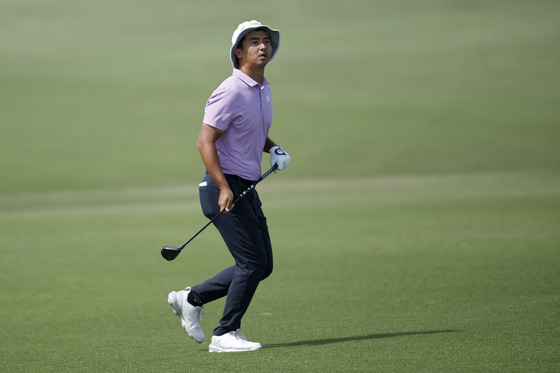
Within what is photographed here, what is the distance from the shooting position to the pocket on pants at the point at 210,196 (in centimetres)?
582

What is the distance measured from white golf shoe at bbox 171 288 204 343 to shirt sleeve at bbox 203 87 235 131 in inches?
51.8

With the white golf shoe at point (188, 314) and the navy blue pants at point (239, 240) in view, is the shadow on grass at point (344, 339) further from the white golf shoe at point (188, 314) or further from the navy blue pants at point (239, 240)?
the white golf shoe at point (188, 314)

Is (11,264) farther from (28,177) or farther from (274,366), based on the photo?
(28,177)

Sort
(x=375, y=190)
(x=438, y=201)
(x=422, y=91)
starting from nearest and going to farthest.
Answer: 1. (x=438, y=201)
2. (x=375, y=190)
3. (x=422, y=91)

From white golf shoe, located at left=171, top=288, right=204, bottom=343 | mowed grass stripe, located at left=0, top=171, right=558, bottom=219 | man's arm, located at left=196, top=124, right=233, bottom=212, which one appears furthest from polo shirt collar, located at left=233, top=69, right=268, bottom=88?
mowed grass stripe, located at left=0, top=171, right=558, bottom=219

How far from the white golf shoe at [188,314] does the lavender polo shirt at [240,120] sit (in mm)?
1018

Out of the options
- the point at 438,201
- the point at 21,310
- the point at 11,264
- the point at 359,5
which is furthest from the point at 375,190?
the point at 359,5

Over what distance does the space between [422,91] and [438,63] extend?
4451 mm

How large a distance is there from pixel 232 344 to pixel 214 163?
1.23 metres

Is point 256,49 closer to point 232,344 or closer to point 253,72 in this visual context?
point 253,72

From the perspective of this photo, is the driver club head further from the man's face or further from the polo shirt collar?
the man's face

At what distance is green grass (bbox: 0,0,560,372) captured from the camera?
20.6 ft

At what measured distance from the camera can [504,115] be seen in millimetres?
35844

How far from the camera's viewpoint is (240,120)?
5.75 meters
